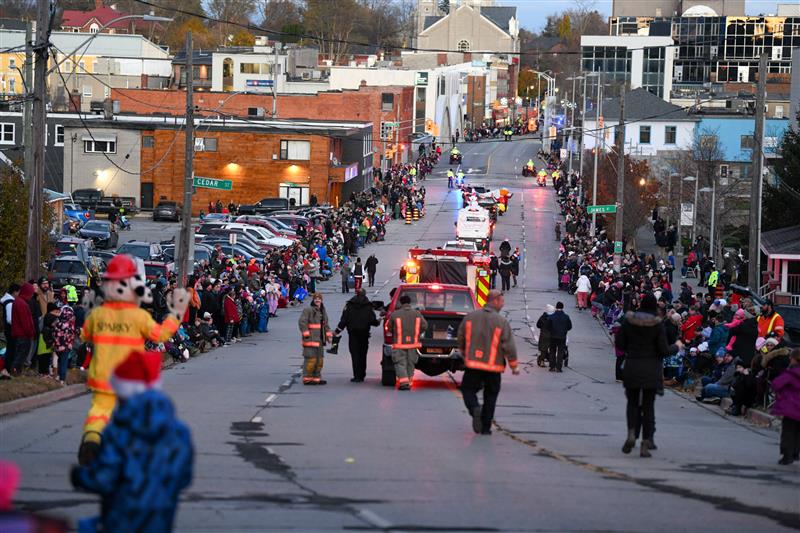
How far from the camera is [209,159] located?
270ft

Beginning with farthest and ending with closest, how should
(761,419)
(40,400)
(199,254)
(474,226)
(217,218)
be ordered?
(217,218) → (474,226) → (199,254) → (761,419) → (40,400)

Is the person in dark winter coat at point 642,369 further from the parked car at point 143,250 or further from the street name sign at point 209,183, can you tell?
the parked car at point 143,250

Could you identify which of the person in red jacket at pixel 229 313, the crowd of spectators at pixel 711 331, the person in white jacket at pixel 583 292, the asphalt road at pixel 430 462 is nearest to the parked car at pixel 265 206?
the crowd of spectators at pixel 711 331

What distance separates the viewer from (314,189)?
274ft

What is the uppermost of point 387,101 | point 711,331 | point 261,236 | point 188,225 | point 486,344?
point 387,101

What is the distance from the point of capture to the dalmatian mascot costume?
11516 mm

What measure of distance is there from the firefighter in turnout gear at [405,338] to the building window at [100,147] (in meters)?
62.1

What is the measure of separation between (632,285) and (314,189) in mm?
42248

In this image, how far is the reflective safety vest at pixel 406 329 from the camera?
21203 millimetres

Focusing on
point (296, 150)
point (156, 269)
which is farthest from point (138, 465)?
point (296, 150)

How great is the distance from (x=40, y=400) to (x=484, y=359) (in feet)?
21.9

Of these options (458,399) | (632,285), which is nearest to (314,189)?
(632,285)

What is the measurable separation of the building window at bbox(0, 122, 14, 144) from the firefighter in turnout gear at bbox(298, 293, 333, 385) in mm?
63561

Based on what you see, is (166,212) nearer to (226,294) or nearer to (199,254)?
(199,254)
